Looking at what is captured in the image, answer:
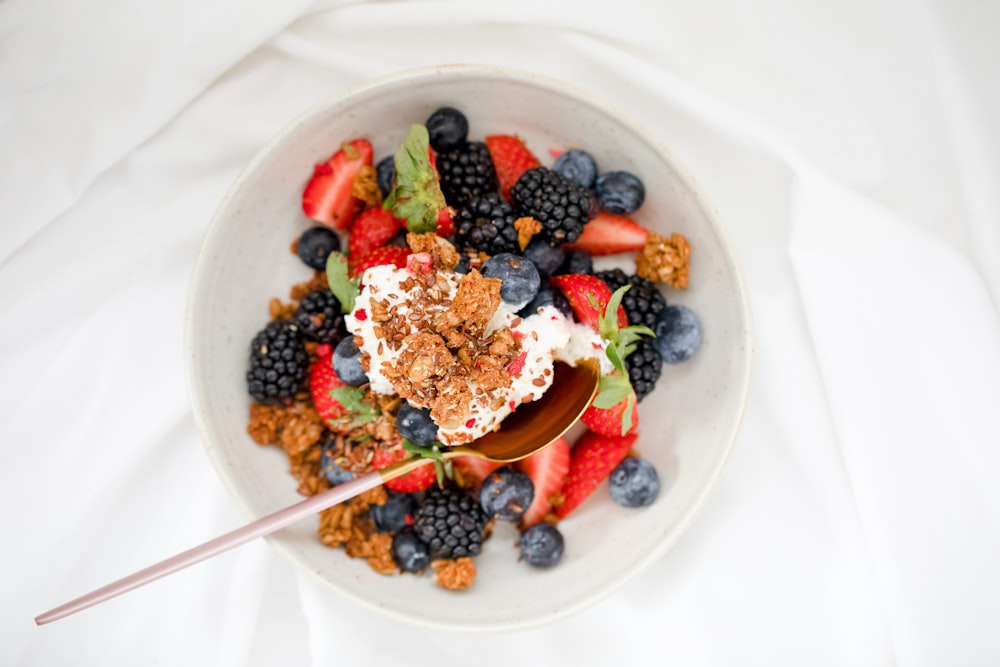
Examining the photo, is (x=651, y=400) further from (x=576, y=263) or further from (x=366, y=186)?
(x=366, y=186)

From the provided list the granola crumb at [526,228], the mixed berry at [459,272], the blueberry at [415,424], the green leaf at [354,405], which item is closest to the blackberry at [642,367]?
the mixed berry at [459,272]

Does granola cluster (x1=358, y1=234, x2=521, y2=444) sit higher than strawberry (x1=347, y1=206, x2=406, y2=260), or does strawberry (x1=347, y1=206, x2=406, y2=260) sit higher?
strawberry (x1=347, y1=206, x2=406, y2=260)

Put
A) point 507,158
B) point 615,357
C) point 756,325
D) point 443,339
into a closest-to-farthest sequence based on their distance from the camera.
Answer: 1. point 443,339
2. point 615,357
3. point 507,158
4. point 756,325

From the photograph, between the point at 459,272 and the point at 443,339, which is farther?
the point at 459,272

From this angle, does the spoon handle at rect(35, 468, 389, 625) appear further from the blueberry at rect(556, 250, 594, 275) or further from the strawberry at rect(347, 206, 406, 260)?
the blueberry at rect(556, 250, 594, 275)

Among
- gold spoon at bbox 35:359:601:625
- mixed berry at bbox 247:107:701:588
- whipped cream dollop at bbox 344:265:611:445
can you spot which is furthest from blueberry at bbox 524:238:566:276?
gold spoon at bbox 35:359:601:625

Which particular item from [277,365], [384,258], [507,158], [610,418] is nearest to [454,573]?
[610,418]

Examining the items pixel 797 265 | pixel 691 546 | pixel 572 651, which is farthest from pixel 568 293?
pixel 572 651
